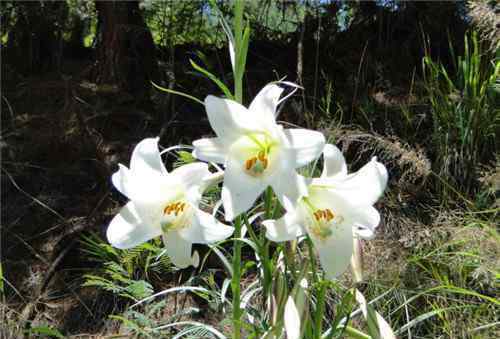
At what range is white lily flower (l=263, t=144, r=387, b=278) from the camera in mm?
696

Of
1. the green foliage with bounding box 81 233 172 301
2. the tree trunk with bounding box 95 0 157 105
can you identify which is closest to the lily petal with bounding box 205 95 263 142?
the green foliage with bounding box 81 233 172 301

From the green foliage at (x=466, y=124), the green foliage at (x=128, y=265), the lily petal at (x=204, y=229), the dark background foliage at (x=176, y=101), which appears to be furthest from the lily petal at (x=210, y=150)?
the green foliage at (x=466, y=124)

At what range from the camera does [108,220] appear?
2.17m

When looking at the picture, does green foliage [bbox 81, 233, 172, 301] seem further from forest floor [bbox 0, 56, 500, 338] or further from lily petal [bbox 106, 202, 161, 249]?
lily petal [bbox 106, 202, 161, 249]

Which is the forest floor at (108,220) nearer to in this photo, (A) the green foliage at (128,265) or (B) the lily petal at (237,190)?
(A) the green foliage at (128,265)

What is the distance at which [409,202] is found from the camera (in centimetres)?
206

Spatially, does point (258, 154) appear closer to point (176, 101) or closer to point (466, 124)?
point (466, 124)

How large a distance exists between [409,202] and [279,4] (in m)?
1.34

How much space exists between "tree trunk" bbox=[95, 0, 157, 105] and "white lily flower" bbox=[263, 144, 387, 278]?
80.8 inches

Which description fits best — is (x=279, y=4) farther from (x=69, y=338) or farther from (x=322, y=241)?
(x=322, y=241)

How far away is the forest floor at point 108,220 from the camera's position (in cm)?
163

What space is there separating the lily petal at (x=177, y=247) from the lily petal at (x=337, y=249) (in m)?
0.19

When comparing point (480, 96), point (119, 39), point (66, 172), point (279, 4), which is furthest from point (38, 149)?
→ point (480, 96)

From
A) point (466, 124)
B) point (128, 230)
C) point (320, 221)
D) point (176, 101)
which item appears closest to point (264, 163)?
point (320, 221)
